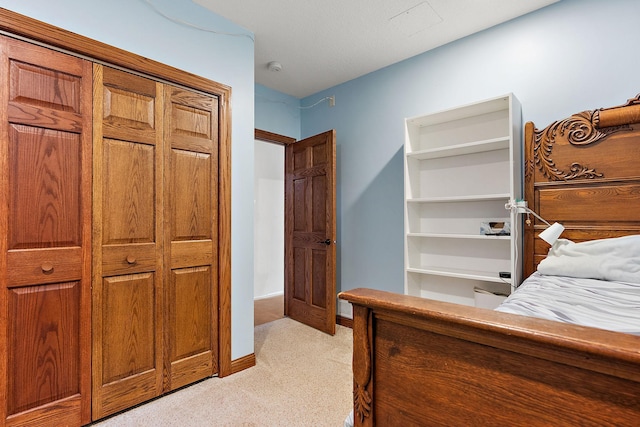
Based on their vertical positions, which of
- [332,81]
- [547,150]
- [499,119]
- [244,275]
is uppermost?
[332,81]

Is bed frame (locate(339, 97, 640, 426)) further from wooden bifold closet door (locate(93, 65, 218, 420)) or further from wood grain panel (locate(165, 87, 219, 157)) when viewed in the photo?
wood grain panel (locate(165, 87, 219, 157))

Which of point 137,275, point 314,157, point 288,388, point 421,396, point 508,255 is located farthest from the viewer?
point 314,157

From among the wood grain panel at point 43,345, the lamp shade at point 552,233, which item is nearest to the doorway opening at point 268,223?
the wood grain panel at point 43,345

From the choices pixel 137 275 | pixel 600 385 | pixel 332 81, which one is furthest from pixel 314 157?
pixel 600 385

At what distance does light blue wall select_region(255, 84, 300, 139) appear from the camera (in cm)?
358

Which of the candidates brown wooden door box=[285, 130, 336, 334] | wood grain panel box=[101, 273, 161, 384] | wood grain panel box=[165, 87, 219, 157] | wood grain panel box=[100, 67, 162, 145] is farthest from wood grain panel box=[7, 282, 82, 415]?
brown wooden door box=[285, 130, 336, 334]

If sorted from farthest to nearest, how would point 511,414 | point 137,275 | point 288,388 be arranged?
point 288,388 → point 137,275 → point 511,414

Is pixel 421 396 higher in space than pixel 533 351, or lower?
lower

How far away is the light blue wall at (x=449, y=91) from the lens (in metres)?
2.09

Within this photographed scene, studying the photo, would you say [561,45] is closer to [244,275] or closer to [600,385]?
[600,385]

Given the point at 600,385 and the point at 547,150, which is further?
the point at 547,150

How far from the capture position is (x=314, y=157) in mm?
3480

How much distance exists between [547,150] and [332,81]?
217 cm

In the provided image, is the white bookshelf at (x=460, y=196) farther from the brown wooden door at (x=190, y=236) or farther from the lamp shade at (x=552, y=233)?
the brown wooden door at (x=190, y=236)
